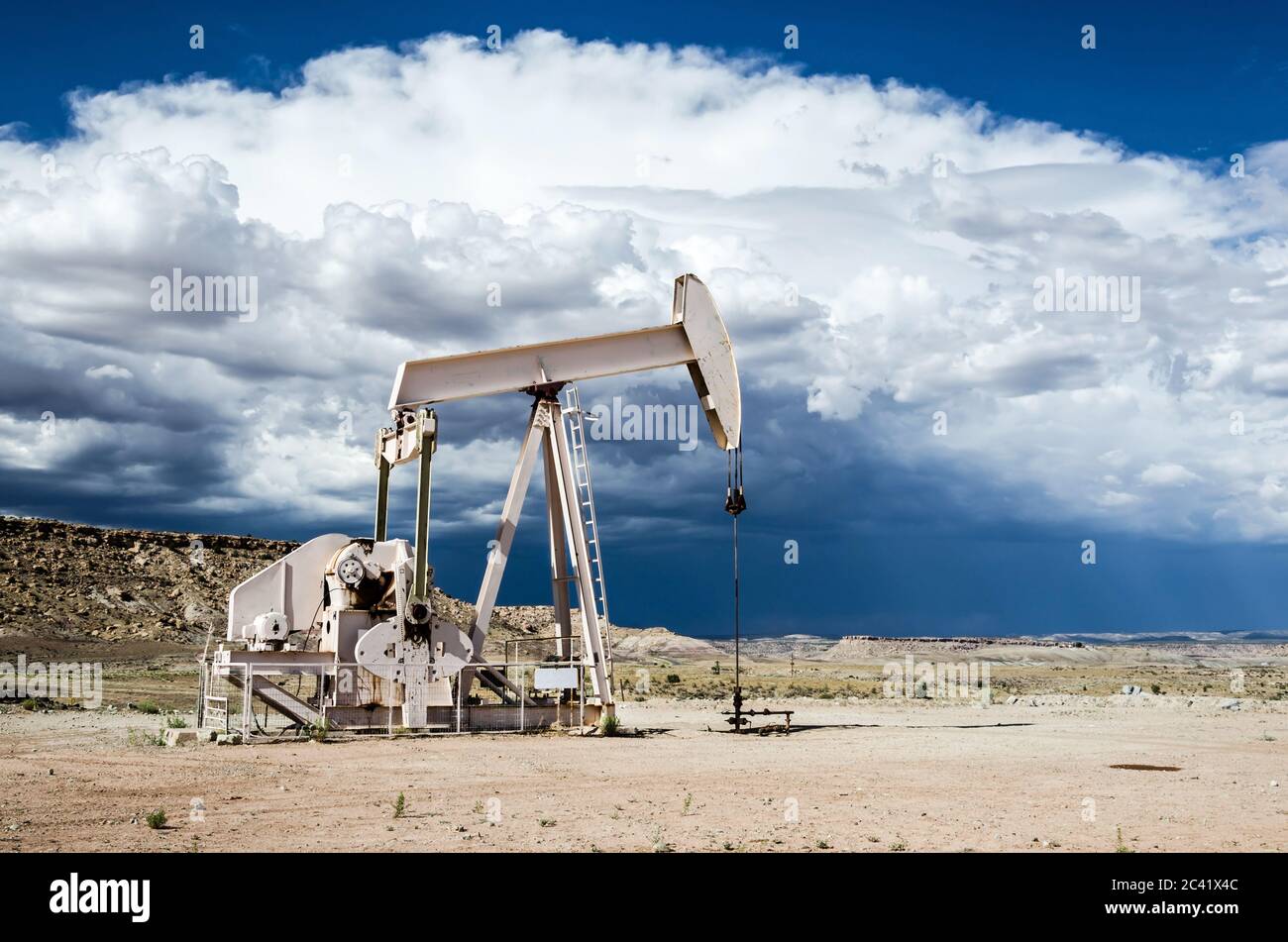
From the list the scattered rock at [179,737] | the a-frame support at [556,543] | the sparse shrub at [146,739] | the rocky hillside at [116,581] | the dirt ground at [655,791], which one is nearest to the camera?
the dirt ground at [655,791]

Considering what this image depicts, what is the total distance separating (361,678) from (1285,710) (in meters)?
18.2

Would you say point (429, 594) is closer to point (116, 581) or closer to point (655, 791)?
point (655, 791)

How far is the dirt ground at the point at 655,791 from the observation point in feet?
27.6

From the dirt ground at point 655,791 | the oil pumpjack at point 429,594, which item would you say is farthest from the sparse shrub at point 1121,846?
the oil pumpjack at point 429,594

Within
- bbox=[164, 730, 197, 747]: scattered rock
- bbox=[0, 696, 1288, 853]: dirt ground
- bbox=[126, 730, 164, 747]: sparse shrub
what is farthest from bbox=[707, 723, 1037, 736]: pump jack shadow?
bbox=[126, 730, 164, 747]: sparse shrub

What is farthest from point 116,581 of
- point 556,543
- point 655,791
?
point 655,791

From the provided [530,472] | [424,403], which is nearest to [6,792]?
[424,403]

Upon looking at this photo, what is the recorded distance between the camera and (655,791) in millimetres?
11078

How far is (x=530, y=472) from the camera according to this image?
18188 millimetres

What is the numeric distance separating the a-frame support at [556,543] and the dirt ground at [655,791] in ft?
3.70

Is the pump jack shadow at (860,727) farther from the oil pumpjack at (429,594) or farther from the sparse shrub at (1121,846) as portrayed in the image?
the sparse shrub at (1121,846)

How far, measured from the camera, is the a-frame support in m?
17.6
